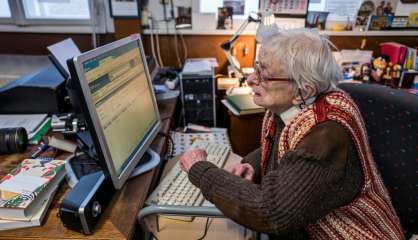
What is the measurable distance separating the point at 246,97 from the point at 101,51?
3.65 ft

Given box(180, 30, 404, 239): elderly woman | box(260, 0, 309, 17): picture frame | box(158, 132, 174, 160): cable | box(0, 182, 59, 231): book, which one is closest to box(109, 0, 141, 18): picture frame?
box(260, 0, 309, 17): picture frame

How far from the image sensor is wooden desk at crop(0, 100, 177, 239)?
2.34ft

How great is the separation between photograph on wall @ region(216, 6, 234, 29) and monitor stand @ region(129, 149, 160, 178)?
132 cm

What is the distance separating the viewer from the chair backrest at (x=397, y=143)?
95cm

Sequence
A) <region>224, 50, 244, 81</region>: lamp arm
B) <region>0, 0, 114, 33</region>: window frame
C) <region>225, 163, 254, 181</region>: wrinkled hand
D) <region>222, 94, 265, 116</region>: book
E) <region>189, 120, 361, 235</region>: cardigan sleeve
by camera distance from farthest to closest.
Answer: <region>0, 0, 114, 33</region>: window frame
<region>224, 50, 244, 81</region>: lamp arm
<region>222, 94, 265, 116</region>: book
<region>225, 163, 254, 181</region>: wrinkled hand
<region>189, 120, 361, 235</region>: cardigan sleeve

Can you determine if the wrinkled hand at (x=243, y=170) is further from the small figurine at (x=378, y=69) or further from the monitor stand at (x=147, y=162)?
the small figurine at (x=378, y=69)

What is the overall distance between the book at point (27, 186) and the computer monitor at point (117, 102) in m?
0.18

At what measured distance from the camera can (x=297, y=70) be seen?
2.75ft

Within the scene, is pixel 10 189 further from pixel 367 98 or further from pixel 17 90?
pixel 367 98

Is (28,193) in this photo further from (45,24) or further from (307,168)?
(45,24)

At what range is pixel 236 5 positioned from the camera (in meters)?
2.09

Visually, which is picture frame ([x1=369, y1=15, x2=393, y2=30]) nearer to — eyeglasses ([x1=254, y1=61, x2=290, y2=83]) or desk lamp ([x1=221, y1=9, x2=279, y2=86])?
desk lamp ([x1=221, y1=9, x2=279, y2=86])

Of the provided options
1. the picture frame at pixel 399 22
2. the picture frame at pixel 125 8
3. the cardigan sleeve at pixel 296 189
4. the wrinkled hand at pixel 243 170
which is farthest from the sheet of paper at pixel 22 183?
the picture frame at pixel 399 22

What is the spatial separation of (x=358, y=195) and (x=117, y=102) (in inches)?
29.0
